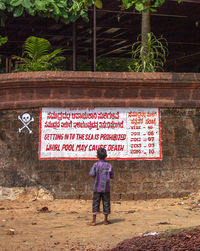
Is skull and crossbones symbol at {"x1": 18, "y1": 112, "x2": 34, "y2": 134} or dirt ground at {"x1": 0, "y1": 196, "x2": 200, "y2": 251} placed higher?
skull and crossbones symbol at {"x1": 18, "y1": 112, "x2": 34, "y2": 134}

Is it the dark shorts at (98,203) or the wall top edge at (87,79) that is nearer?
the dark shorts at (98,203)

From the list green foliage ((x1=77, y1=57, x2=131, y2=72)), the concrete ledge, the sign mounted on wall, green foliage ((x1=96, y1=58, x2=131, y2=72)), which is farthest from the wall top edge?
green foliage ((x1=96, y1=58, x2=131, y2=72))

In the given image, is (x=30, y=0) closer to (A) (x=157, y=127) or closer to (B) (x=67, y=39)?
(A) (x=157, y=127)

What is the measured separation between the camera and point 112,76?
318 inches

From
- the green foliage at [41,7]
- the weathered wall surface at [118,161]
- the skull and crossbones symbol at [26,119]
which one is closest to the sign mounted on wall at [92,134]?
the weathered wall surface at [118,161]

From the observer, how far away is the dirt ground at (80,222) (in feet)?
17.1

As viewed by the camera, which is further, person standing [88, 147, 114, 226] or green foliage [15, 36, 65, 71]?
green foliage [15, 36, 65, 71]

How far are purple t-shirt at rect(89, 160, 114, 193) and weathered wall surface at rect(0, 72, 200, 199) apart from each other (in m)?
1.45

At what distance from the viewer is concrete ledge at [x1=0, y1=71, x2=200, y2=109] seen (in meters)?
8.03

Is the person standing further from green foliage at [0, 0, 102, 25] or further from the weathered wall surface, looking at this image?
green foliage at [0, 0, 102, 25]

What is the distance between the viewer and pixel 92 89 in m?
8.07

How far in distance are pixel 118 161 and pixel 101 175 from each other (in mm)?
1558

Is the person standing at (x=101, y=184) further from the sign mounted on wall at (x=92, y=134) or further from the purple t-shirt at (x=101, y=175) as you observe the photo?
the sign mounted on wall at (x=92, y=134)

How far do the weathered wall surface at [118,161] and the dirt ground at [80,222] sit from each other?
30 cm
